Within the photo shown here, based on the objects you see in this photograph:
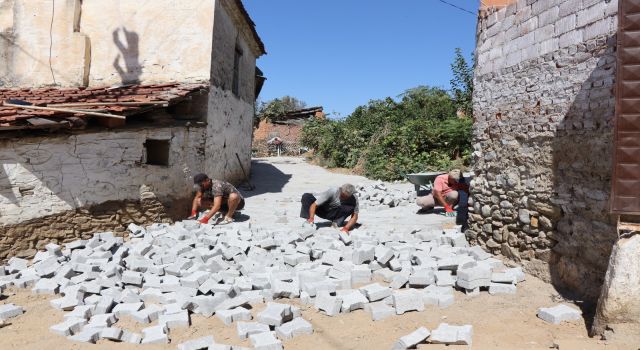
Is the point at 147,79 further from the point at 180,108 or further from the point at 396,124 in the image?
the point at 396,124

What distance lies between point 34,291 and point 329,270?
3.37 meters

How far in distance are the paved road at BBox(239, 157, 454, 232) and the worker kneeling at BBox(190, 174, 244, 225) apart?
1.59 ft

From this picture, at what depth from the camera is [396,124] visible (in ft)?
57.3

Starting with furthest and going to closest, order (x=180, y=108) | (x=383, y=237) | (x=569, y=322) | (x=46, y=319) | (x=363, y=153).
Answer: (x=363, y=153)
(x=180, y=108)
(x=383, y=237)
(x=46, y=319)
(x=569, y=322)

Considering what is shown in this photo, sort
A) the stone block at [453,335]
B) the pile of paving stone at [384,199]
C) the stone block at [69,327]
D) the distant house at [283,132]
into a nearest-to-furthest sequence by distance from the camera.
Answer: the stone block at [453,335] → the stone block at [69,327] → the pile of paving stone at [384,199] → the distant house at [283,132]

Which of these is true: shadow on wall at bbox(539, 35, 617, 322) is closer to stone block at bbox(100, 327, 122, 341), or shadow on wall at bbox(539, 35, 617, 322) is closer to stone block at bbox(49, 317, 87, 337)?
stone block at bbox(100, 327, 122, 341)

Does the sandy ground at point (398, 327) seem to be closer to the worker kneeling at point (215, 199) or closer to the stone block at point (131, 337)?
the stone block at point (131, 337)

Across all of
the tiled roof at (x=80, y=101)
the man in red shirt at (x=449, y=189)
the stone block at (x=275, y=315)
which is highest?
the tiled roof at (x=80, y=101)

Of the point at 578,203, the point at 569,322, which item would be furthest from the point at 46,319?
the point at 578,203

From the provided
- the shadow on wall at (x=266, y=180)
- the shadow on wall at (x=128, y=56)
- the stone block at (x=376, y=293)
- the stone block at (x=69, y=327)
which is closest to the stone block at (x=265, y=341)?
the stone block at (x=376, y=293)

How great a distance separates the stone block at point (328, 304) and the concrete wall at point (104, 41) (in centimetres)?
619

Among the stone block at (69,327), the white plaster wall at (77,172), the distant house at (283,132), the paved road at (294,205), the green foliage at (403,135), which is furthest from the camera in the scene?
the distant house at (283,132)

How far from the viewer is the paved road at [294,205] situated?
25.2 feet

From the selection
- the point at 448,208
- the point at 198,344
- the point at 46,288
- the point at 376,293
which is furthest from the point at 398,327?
the point at 448,208
